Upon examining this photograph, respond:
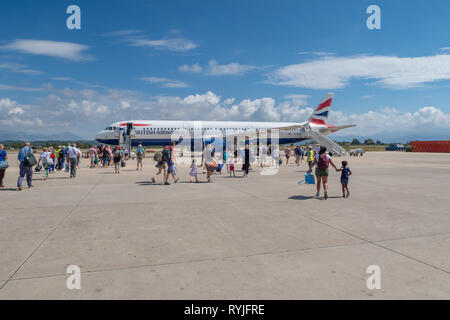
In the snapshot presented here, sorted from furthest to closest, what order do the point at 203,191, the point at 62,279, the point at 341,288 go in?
the point at 203,191
the point at 62,279
the point at 341,288

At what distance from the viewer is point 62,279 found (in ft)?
13.2

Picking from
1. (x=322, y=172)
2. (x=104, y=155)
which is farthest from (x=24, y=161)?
(x=322, y=172)

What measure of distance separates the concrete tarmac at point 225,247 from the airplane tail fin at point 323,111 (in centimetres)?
3723

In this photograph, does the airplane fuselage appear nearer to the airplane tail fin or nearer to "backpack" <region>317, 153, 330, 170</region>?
the airplane tail fin

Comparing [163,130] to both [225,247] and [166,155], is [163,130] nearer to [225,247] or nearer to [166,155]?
[166,155]

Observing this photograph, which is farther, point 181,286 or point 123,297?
point 181,286

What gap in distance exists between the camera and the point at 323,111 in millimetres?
45594

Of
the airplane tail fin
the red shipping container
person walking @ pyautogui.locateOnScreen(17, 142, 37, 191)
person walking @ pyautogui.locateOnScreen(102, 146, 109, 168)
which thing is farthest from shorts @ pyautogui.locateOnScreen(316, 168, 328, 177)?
the red shipping container

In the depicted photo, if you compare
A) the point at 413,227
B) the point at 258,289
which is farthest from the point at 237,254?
the point at 413,227

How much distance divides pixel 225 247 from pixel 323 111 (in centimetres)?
4399

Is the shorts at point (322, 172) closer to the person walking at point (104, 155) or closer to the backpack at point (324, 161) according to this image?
the backpack at point (324, 161)
